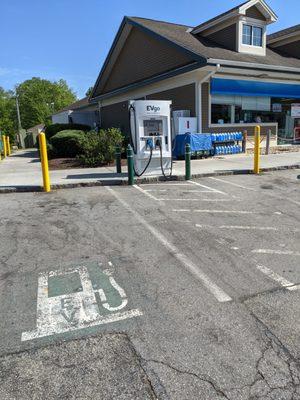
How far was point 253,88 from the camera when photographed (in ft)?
57.7

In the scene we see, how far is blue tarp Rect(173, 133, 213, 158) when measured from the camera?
14.9m

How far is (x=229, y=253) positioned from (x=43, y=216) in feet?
12.6

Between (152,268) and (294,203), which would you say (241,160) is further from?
(152,268)

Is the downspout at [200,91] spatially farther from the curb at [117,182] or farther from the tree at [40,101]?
the tree at [40,101]

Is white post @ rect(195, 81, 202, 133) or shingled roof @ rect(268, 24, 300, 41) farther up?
shingled roof @ rect(268, 24, 300, 41)

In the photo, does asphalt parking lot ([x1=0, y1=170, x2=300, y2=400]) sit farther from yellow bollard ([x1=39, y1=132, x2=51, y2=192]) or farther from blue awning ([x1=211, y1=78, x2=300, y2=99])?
blue awning ([x1=211, y1=78, x2=300, y2=99])

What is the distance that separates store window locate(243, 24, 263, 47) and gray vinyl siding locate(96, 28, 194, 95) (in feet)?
13.5

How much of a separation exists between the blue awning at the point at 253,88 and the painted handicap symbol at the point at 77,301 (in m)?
13.9

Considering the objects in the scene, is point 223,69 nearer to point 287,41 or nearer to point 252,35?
point 252,35

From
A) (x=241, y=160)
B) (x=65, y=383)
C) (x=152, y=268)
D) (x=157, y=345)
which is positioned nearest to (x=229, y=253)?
(x=152, y=268)

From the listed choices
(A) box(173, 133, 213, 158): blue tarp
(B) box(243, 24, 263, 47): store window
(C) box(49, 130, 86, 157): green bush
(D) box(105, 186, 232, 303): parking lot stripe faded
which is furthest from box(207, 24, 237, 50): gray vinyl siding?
(D) box(105, 186, 232, 303): parking lot stripe faded

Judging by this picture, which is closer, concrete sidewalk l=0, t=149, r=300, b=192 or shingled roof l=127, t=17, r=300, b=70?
concrete sidewalk l=0, t=149, r=300, b=192

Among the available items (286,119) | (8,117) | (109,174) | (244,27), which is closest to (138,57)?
(244,27)

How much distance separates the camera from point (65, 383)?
2.60 meters
